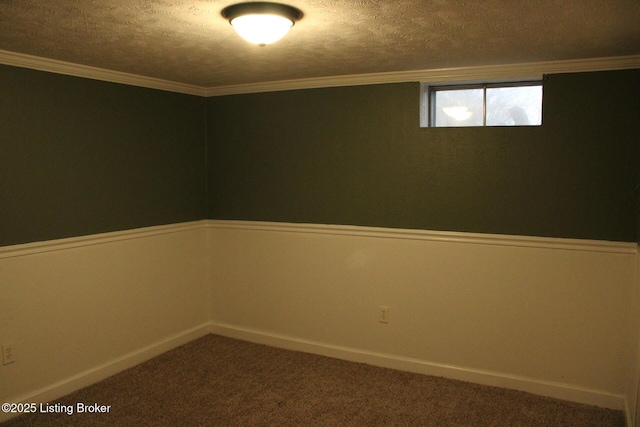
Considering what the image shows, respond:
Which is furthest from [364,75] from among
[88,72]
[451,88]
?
[88,72]

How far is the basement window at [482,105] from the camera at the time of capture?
3354 millimetres

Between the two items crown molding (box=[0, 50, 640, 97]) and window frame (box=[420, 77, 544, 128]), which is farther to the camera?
window frame (box=[420, 77, 544, 128])

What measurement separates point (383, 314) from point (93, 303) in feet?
6.73

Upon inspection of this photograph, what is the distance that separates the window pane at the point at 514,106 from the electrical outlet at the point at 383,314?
4.94ft

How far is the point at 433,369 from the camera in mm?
3590

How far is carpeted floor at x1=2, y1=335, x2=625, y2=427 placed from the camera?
2.95 m

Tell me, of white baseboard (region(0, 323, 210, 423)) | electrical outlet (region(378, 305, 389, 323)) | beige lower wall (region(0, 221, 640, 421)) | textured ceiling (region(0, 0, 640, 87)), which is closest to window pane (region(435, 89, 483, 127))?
textured ceiling (region(0, 0, 640, 87))

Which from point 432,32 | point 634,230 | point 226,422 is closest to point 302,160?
point 432,32

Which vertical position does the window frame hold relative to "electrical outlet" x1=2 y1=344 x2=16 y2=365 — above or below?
above

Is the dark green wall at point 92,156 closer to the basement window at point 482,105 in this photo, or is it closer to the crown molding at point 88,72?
the crown molding at point 88,72

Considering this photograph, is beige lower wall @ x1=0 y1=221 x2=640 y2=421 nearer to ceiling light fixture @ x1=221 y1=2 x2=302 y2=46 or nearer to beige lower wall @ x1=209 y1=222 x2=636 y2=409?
beige lower wall @ x1=209 y1=222 x2=636 y2=409

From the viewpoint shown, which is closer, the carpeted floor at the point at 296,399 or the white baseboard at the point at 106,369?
the carpeted floor at the point at 296,399

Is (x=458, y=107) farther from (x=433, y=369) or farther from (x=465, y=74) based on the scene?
(x=433, y=369)

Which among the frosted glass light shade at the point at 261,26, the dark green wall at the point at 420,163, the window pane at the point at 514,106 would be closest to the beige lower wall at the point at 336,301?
the dark green wall at the point at 420,163
